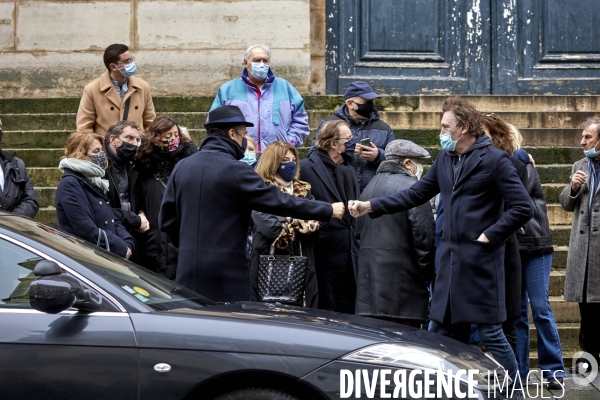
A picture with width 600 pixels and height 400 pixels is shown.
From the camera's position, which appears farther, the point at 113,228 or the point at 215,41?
the point at 215,41

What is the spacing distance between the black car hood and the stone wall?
285 inches

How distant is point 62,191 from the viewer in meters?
7.50

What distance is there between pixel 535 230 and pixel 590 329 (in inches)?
37.8

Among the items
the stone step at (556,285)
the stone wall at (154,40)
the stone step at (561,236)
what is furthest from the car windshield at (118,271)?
the stone wall at (154,40)

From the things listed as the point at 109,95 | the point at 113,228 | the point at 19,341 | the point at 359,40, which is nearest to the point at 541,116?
the point at 359,40

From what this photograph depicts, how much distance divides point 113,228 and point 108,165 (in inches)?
29.0

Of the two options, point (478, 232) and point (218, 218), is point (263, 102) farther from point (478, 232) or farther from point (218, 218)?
point (478, 232)

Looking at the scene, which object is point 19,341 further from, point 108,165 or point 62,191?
point 108,165

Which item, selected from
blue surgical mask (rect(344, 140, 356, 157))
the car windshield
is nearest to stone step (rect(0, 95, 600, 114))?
blue surgical mask (rect(344, 140, 356, 157))

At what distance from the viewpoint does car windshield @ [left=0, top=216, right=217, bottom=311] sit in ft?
17.1

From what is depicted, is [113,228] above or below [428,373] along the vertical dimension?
above

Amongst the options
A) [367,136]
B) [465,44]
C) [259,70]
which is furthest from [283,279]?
[465,44]

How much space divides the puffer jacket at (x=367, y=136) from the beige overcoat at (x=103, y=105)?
1.81 metres

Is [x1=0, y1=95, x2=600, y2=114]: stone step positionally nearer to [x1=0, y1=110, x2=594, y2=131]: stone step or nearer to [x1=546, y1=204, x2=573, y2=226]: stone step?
[x1=0, y1=110, x2=594, y2=131]: stone step
